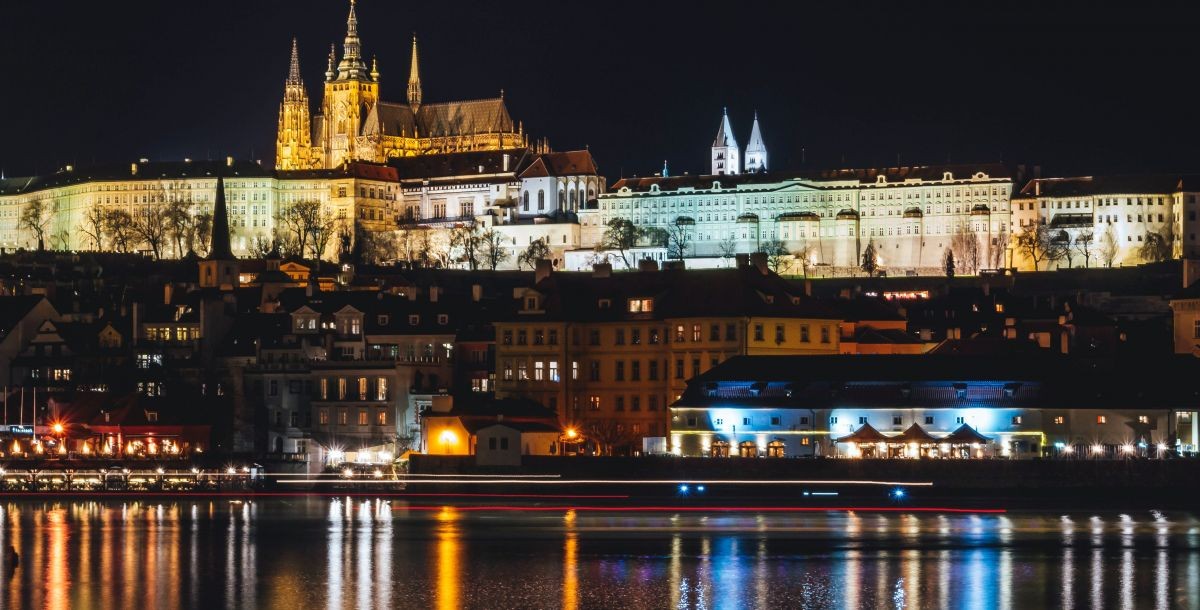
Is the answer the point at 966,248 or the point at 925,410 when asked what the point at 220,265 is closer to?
the point at 925,410

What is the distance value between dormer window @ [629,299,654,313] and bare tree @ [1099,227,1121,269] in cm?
11314

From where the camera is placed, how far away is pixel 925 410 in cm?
7181

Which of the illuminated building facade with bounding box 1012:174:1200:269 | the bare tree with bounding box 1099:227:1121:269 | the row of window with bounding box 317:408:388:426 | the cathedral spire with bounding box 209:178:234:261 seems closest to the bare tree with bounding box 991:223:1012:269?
the illuminated building facade with bounding box 1012:174:1200:269

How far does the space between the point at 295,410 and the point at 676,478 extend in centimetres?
1983

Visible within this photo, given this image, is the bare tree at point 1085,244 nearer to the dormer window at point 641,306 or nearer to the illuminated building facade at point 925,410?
the dormer window at point 641,306

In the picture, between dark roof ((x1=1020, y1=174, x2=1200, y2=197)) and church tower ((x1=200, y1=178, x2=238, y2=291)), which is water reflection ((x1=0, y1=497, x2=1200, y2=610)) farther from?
dark roof ((x1=1020, y1=174, x2=1200, y2=197))

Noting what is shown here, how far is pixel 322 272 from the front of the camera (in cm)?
15188

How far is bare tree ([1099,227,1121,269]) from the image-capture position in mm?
188125

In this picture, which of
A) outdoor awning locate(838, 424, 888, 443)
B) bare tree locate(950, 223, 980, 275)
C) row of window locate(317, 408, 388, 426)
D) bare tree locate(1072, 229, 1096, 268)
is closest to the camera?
outdoor awning locate(838, 424, 888, 443)

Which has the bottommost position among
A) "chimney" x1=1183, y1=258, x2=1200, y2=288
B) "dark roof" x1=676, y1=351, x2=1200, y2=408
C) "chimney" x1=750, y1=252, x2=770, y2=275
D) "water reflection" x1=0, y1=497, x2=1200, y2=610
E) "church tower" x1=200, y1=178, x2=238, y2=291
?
"water reflection" x1=0, y1=497, x2=1200, y2=610

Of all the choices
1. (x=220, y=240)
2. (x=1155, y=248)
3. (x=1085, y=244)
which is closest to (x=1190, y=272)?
(x=220, y=240)

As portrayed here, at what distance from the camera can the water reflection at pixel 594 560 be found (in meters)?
49.2

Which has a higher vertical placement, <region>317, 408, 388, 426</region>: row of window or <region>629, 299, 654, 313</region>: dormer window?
<region>629, 299, 654, 313</region>: dormer window

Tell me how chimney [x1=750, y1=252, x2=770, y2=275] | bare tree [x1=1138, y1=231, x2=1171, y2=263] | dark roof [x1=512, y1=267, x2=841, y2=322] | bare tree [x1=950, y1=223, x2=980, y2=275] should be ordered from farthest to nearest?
1. bare tree [x1=950, y1=223, x2=980, y2=275]
2. bare tree [x1=1138, y1=231, x2=1171, y2=263]
3. chimney [x1=750, y1=252, x2=770, y2=275]
4. dark roof [x1=512, y1=267, x2=841, y2=322]
